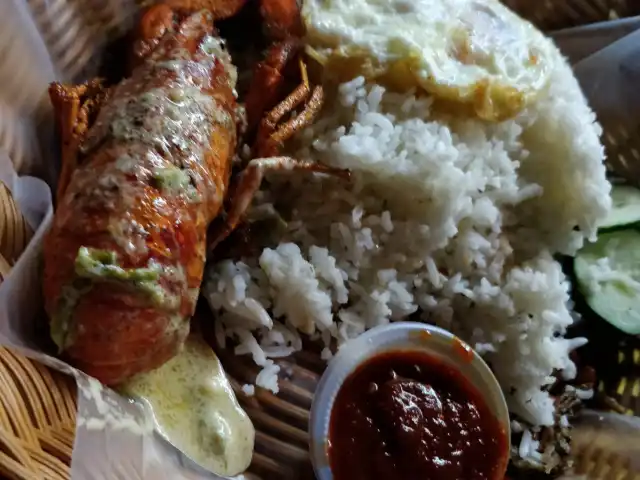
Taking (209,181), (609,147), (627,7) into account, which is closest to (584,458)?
(609,147)

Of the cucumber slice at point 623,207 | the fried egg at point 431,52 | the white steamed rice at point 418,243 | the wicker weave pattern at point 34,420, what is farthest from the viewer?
the cucumber slice at point 623,207

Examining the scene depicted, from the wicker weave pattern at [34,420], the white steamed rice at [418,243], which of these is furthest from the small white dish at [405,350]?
the wicker weave pattern at [34,420]

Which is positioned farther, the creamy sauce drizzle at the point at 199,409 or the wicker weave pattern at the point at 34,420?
the creamy sauce drizzle at the point at 199,409

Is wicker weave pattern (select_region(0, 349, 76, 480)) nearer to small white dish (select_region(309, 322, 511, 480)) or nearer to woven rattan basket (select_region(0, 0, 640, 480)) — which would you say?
woven rattan basket (select_region(0, 0, 640, 480))

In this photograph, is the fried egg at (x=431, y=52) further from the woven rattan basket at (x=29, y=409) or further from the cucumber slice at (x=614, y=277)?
the woven rattan basket at (x=29, y=409)

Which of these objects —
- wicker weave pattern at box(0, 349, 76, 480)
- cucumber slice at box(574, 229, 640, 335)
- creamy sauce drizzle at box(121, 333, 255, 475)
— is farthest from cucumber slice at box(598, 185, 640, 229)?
wicker weave pattern at box(0, 349, 76, 480)

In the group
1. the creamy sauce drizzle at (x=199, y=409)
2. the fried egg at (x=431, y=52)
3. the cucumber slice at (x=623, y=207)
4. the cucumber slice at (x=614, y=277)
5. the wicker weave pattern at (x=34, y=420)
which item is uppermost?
the fried egg at (x=431, y=52)
